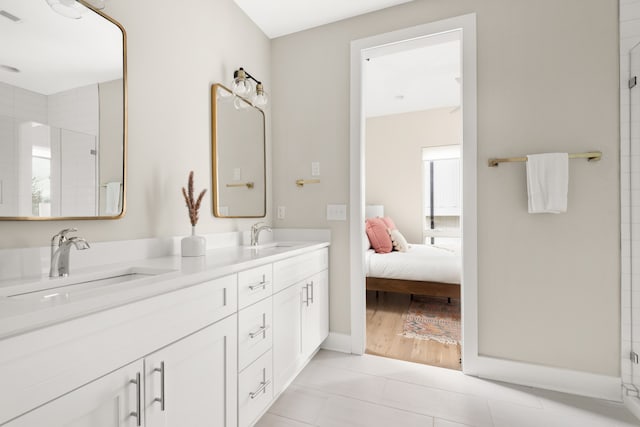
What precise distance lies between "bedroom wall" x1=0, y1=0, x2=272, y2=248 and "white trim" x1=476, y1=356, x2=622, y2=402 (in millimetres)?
2032

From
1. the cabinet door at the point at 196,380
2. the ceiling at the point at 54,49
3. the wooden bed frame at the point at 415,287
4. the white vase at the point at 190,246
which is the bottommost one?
the wooden bed frame at the point at 415,287

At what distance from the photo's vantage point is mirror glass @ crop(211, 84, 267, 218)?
198 cm

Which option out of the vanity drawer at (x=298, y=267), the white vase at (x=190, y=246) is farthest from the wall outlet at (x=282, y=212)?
the white vase at (x=190, y=246)

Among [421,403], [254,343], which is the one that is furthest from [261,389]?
[421,403]

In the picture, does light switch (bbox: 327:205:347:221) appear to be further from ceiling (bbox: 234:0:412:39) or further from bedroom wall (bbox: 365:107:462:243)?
bedroom wall (bbox: 365:107:462:243)

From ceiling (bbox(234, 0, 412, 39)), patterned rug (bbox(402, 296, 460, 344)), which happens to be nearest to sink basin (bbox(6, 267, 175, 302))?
ceiling (bbox(234, 0, 412, 39))

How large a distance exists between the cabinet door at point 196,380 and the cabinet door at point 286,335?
372mm

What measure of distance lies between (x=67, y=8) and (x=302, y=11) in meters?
1.63

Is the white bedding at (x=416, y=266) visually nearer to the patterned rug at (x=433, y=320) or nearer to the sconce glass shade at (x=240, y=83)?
the patterned rug at (x=433, y=320)

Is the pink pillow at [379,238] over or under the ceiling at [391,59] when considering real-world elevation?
under

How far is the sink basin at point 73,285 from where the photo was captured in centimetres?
89

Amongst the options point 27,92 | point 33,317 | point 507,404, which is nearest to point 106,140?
point 27,92

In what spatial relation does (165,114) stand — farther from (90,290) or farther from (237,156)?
(90,290)

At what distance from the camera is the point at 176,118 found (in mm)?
1690
